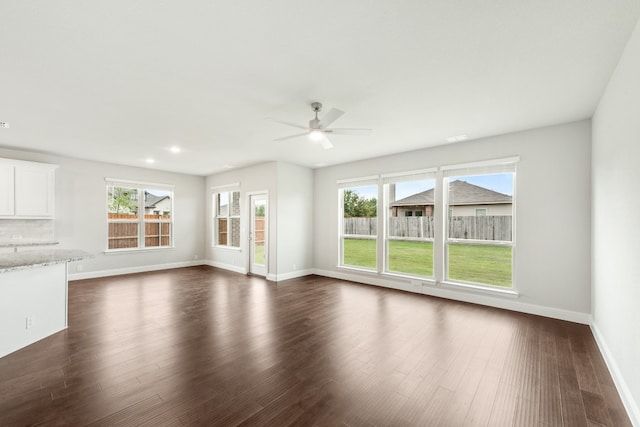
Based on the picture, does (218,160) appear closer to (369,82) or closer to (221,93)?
(221,93)

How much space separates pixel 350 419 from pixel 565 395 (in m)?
1.80

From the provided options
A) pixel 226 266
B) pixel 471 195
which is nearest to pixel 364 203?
pixel 471 195

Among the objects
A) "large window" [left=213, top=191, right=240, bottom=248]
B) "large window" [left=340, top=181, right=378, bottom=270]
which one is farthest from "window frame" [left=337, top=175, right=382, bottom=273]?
"large window" [left=213, top=191, right=240, bottom=248]

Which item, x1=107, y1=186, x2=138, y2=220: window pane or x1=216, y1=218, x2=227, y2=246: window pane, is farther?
x1=216, y1=218, x2=227, y2=246: window pane

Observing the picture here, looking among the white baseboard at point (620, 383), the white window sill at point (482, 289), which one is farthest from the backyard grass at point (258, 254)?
the white baseboard at point (620, 383)

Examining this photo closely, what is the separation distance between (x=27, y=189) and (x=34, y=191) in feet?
0.33

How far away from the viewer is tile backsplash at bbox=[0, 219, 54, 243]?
209 inches

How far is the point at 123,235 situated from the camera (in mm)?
7102

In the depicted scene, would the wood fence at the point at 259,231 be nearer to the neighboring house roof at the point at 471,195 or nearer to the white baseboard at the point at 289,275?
the white baseboard at the point at 289,275

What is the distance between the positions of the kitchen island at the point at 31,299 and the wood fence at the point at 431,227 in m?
4.94

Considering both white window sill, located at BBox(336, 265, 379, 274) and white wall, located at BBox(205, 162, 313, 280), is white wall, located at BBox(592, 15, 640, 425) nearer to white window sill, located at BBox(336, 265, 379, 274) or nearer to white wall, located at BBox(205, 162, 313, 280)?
white window sill, located at BBox(336, 265, 379, 274)

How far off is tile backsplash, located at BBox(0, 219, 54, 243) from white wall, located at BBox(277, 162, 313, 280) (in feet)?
15.7

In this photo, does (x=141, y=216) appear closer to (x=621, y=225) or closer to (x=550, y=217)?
(x=550, y=217)

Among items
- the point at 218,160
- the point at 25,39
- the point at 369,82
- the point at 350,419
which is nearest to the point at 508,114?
the point at 369,82
